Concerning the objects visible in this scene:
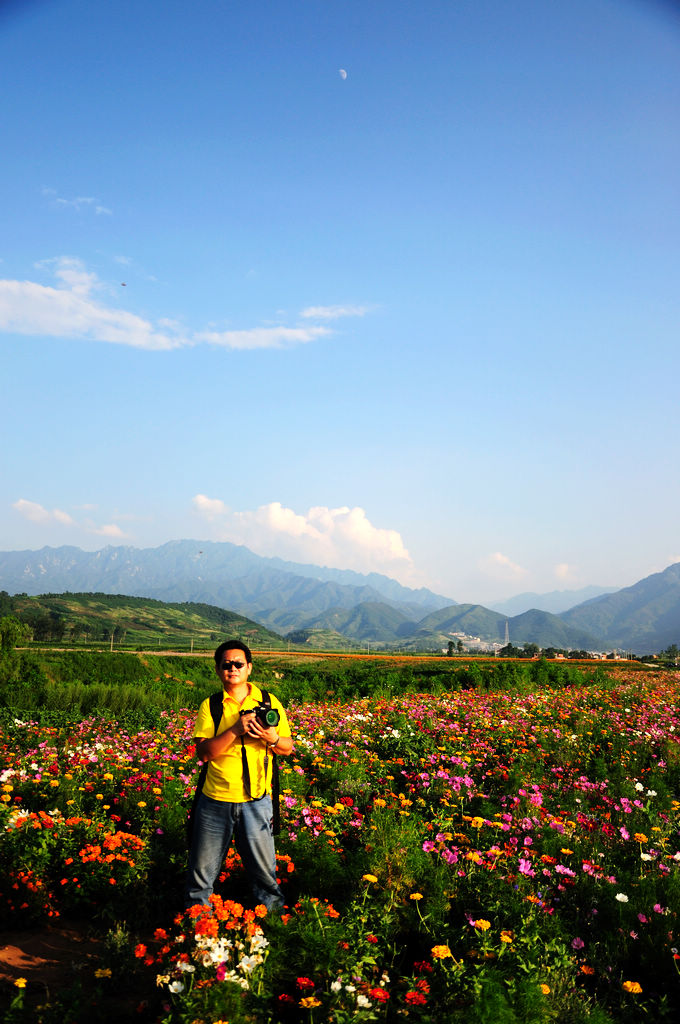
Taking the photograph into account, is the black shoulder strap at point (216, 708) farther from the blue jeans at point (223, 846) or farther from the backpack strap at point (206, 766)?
the blue jeans at point (223, 846)

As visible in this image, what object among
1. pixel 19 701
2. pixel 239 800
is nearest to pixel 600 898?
pixel 239 800

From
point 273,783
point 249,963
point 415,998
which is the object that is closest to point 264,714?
point 273,783

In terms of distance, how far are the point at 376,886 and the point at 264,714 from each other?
74.1 inches

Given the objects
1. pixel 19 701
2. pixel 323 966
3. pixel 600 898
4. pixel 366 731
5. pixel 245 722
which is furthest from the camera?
pixel 19 701

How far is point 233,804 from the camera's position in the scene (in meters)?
4.51

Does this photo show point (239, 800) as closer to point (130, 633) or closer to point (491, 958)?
point (491, 958)

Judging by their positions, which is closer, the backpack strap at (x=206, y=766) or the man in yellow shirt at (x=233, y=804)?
the man in yellow shirt at (x=233, y=804)

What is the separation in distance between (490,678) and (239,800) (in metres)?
17.6

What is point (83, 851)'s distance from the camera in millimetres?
5352

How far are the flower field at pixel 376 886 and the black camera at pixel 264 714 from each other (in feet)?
3.98

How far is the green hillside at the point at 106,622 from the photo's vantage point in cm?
10818

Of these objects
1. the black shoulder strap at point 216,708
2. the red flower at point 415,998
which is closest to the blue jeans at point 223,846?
the black shoulder strap at point 216,708

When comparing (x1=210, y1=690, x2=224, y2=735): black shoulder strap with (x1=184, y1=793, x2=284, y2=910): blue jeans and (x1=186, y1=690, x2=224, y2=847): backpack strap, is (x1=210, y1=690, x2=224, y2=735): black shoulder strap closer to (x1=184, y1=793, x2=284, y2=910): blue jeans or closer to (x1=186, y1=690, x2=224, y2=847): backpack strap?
(x1=186, y1=690, x2=224, y2=847): backpack strap

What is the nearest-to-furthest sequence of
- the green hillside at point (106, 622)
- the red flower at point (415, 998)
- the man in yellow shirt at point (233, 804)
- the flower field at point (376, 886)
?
the red flower at point (415, 998) → the flower field at point (376, 886) → the man in yellow shirt at point (233, 804) → the green hillside at point (106, 622)
